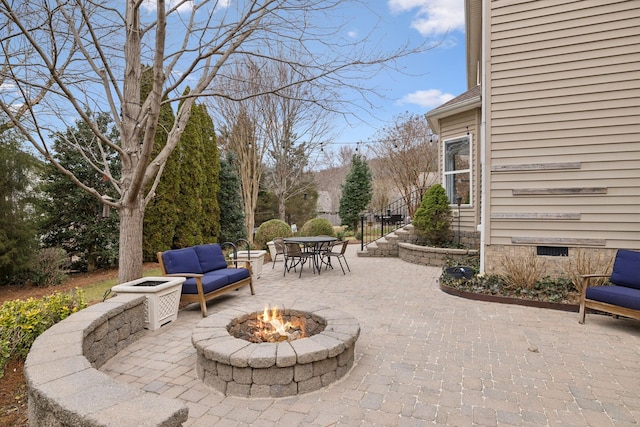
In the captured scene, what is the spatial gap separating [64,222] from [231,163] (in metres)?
6.61

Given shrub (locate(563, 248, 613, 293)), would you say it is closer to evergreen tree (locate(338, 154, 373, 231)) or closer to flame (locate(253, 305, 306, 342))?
flame (locate(253, 305, 306, 342))

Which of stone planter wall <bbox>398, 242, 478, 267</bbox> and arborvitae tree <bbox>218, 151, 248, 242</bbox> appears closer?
stone planter wall <bbox>398, 242, 478, 267</bbox>

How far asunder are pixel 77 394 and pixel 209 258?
12.0 ft

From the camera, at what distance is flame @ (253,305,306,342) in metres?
3.07

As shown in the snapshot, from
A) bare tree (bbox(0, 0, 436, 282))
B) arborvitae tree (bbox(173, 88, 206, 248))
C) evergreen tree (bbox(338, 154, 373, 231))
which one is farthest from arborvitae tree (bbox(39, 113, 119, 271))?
evergreen tree (bbox(338, 154, 373, 231))

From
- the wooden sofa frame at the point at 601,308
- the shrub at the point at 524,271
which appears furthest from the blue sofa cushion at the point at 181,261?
the wooden sofa frame at the point at 601,308

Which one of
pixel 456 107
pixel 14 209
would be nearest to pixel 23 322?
pixel 14 209

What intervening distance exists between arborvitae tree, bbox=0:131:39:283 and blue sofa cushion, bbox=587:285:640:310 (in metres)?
9.10

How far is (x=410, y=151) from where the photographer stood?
15.6 metres

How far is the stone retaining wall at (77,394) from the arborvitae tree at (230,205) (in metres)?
10.0

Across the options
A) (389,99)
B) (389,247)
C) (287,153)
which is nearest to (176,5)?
(389,99)

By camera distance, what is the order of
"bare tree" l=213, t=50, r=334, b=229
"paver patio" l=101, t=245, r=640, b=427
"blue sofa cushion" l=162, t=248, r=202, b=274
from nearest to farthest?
"paver patio" l=101, t=245, r=640, b=427
"blue sofa cushion" l=162, t=248, r=202, b=274
"bare tree" l=213, t=50, r=334, b=229

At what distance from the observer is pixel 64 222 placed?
25.4 ft

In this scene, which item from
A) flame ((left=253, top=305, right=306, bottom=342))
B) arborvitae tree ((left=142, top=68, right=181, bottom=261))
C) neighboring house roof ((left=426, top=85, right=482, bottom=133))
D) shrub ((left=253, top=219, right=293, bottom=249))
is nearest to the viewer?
flame ((left=253, top=305, right=306, bottom=342))
